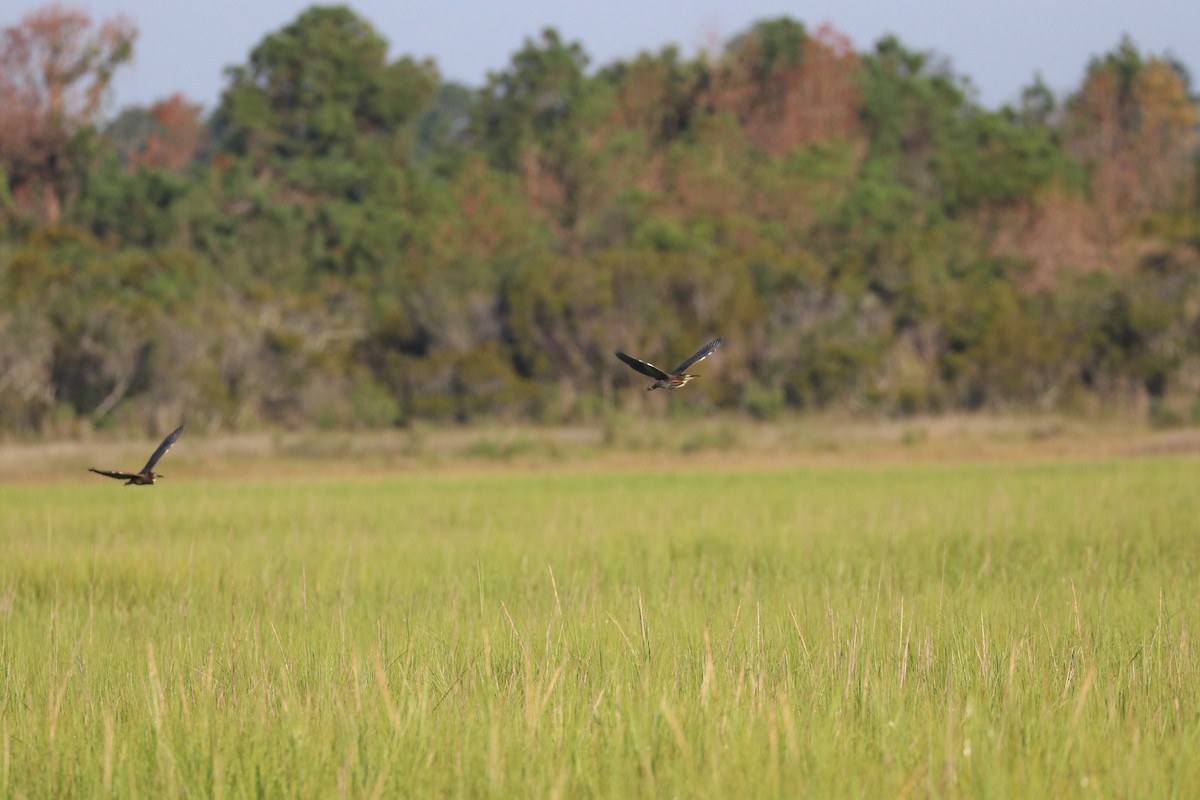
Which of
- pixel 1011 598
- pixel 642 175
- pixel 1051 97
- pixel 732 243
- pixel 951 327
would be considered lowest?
pixel 1011 598

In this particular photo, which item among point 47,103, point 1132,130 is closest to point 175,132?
point 47,103

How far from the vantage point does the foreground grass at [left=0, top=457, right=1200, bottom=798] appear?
9.79 feet

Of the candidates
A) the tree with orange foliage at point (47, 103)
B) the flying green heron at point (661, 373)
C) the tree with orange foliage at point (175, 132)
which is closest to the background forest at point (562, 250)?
the tree with orange foliage at point (47, 103)

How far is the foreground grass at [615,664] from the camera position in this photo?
2984 millimetres

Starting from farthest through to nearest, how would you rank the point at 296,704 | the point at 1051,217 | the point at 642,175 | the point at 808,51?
1. the point at 808,51
2. the point at 642,175
3. the point at 1051,217
4. the point at 296,704

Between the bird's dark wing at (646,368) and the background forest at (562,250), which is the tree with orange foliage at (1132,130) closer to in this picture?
the background forest at (562,250)

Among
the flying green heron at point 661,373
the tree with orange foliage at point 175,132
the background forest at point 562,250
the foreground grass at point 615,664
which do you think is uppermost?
the tree with orange foliage at point 175,132

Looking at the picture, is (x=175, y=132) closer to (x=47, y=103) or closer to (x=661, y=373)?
(x=47, y=103)

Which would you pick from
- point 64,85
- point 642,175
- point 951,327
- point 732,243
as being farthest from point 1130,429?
point 64,85

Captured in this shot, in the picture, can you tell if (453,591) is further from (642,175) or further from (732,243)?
(642,175)

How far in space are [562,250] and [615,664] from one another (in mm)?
28669

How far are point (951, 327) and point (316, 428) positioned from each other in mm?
12217

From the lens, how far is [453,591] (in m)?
5.84

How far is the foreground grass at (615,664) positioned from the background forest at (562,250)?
49.0 ft
